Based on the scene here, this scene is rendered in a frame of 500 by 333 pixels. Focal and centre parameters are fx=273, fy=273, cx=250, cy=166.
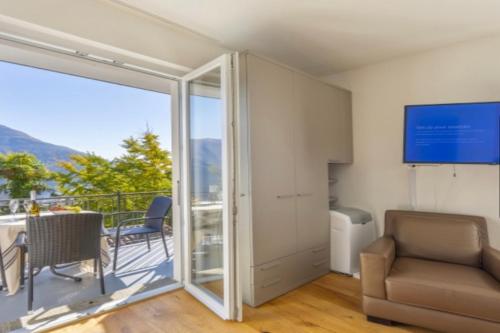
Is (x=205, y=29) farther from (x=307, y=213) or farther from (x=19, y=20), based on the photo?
(x=307, y=213)

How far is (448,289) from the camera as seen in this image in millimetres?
1731

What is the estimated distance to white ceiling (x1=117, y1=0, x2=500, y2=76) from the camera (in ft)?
6.57

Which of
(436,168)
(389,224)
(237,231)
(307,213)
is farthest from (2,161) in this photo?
(436,168)

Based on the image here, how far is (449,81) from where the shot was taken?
2.65 meters

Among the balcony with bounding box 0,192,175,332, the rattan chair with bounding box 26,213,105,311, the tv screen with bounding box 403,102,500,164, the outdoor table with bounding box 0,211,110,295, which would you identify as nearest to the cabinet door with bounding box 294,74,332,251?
the tv screen with bounding box 403,102,500,164

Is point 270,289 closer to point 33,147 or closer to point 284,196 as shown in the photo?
point 284,196

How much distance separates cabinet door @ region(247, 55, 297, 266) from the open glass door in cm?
26

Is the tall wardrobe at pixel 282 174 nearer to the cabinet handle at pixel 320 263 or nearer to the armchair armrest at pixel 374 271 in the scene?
the cabinet handle at pixel 320 263

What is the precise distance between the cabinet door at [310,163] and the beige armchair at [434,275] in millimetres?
A: 647

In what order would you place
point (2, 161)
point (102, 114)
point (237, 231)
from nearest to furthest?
point (237, 231) < point (2, 161) < point (102, 114)

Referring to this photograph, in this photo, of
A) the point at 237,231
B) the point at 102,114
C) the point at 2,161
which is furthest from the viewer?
the point at 102,114

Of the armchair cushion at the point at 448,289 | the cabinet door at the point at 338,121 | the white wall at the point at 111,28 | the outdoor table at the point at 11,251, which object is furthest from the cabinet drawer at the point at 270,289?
the outdoor table at the point at 11,251

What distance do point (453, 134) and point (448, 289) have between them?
1.25 meters

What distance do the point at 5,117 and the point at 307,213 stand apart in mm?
3659
